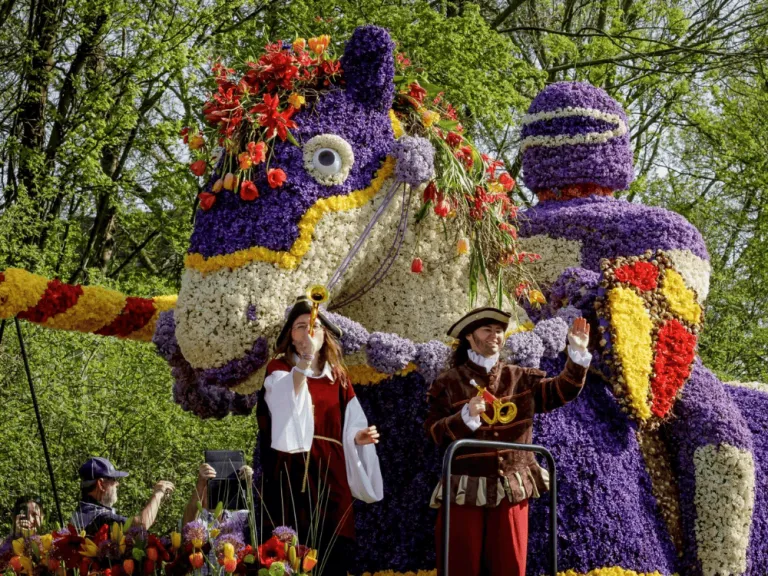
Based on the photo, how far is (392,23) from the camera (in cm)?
1206

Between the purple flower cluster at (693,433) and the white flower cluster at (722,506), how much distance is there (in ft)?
0.09

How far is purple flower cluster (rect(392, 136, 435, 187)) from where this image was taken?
4625 mm

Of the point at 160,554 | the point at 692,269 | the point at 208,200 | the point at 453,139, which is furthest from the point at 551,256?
the point at 160,554

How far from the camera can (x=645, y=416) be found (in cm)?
489

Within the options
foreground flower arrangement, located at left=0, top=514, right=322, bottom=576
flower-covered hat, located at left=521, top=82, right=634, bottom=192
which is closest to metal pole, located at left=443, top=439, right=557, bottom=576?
foreground flower arrangement, located at left=0, top=514, right=322, bottom=576

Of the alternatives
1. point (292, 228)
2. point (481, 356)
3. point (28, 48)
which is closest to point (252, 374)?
point (292, 228)

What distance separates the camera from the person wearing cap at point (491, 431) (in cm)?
433

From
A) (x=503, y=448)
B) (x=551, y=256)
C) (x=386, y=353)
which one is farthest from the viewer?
(x=551, y=256)

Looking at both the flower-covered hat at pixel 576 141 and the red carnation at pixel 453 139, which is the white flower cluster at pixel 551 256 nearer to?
the flower-covered hat at pixel 576 141

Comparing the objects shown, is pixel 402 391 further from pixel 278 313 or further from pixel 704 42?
pixel 704 42

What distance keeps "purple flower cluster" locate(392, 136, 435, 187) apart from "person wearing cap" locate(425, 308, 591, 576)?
621mm

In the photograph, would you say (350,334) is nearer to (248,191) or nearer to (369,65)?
(248,191)

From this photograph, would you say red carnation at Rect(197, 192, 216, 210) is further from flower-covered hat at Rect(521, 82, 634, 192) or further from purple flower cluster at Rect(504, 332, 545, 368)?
flower-covered hat at Rect(521, 82, 634, 192)

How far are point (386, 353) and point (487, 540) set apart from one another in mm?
831
